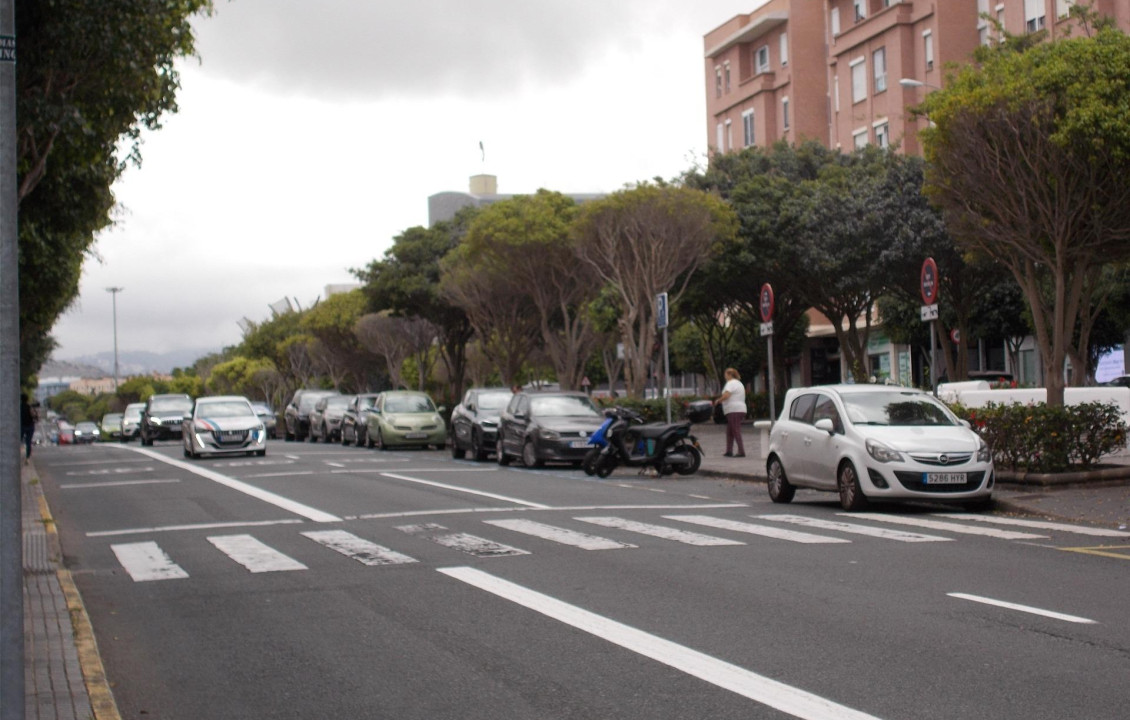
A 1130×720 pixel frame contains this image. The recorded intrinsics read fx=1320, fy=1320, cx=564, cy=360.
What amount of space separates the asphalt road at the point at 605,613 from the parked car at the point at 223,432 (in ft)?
49.5

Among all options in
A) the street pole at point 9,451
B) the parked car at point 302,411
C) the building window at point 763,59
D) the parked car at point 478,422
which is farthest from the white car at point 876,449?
the building window at point 763,59

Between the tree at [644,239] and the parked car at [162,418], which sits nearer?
the tree at [644,239]

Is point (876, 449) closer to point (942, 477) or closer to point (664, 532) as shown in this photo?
point (942, 477)

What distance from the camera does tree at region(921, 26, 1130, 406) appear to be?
683 inches

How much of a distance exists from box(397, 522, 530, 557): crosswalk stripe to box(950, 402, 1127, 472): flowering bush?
24.9ft

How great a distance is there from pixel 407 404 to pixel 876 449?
74.5 feet

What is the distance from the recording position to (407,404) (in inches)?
1432

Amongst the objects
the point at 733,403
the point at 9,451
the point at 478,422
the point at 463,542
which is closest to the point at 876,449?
the point at 463,542

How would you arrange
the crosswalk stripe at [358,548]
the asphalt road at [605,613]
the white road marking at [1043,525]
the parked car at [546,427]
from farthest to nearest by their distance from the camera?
the parked car at [546,427] < the white road marking at [1043,525] < the crosswalk stripe at [358,548] < the asphalt road at [605,613]

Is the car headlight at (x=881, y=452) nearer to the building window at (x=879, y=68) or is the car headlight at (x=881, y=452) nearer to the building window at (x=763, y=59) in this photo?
the building window at (x=879, y=68)

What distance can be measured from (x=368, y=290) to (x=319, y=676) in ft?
139

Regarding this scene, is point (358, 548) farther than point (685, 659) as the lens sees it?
Yes

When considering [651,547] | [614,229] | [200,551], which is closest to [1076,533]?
[651,547]

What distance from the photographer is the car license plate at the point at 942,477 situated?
1490cm
